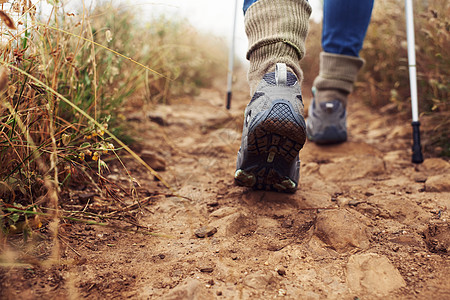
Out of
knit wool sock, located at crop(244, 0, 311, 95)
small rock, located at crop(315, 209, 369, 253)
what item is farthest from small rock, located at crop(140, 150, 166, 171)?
small rock, located at crop(315, 209, 369, 253)

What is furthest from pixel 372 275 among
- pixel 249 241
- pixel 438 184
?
pixel 438 184

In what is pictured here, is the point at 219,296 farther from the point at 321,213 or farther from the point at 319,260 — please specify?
the point at 321,213

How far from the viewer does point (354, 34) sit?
6.49 feet

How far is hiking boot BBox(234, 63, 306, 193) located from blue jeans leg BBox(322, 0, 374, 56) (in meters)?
0.90

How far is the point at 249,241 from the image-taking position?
1127 millimetres

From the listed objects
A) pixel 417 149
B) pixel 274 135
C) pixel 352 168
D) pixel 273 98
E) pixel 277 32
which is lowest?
pixel 352 168

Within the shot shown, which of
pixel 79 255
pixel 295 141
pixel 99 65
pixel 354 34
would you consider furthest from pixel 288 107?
pixel 99 65

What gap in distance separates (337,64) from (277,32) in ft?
2.88

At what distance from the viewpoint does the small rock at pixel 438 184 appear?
1486 millimetres

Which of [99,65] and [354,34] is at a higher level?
[354,34]

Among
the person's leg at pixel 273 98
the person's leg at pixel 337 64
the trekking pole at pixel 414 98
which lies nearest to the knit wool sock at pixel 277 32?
the person's leg at pixel 273 98

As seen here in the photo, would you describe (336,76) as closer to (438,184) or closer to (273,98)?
(438,184)

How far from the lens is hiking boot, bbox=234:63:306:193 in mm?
1111

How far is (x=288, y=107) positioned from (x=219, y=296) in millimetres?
610
